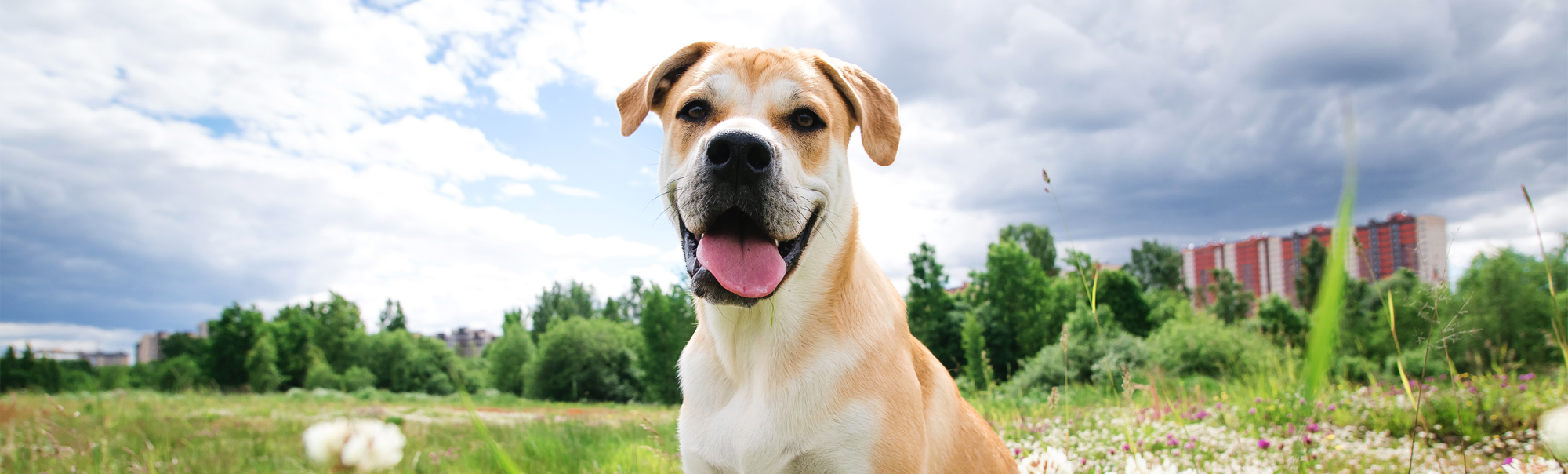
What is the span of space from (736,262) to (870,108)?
3.51ft

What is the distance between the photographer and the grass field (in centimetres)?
493

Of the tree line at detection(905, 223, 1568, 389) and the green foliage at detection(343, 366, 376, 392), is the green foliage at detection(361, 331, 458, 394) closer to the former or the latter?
the green foliage at detection(343, 366, 376, 392)

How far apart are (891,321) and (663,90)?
5.35 feet

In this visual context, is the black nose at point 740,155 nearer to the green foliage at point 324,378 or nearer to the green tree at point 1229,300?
the green tree at point 1229,300

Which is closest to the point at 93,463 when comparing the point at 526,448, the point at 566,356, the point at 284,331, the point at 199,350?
the point at 526,448

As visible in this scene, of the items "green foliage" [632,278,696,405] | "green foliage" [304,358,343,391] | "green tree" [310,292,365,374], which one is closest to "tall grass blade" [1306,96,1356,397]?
"green foliage" [632,278,696,405]

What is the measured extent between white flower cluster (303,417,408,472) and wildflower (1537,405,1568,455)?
2.52 m

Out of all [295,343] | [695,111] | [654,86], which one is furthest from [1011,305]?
[295,343]

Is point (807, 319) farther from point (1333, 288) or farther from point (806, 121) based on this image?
point (1333, 288)

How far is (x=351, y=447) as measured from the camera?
4.54 ft

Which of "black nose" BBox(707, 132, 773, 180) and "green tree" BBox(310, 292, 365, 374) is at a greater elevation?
"black nose" BBox(707, 132, 773, 180)

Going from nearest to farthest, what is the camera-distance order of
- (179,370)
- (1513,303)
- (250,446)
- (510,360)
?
1. (250,446)
2. (1513,303)
3. (179,370)
4. (510,360)

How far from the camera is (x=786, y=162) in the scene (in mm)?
2703

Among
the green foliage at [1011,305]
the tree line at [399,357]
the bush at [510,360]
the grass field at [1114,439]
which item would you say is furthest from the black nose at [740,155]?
the bush at [510,360]
